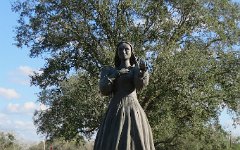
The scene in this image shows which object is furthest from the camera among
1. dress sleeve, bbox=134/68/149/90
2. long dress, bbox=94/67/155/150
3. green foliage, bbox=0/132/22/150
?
green foliage, bbox=0/132/22/150

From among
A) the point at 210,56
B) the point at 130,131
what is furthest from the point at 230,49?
the point at 130,131

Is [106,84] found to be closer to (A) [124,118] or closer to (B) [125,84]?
(B) [125,84]

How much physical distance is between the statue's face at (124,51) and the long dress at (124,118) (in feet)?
0.95

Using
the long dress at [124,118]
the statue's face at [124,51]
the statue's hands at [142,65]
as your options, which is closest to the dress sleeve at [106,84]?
the long dress at [124,118]

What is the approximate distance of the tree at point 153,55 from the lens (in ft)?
78.2

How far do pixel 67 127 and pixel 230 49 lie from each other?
10119 millimetres

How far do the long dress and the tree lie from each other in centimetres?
1418

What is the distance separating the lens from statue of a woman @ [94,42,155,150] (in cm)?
829

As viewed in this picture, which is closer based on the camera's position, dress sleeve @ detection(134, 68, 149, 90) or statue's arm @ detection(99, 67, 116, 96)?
dress sleeve @ detection(134, 68, 149, 90)

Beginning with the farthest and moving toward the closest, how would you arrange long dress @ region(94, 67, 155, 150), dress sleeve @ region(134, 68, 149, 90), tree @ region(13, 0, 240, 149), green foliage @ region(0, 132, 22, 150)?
green foliage @ region(0, 132, 22, 150), tree @ region(13, 0, 240, 149), dress sleeve @ region(134, 68, 149, 90), long dress @ region(94, 67, 155, 150)

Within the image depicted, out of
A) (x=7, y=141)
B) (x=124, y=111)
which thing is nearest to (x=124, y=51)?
(x=124, y=111)

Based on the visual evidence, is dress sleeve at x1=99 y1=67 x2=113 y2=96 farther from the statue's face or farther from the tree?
the tree

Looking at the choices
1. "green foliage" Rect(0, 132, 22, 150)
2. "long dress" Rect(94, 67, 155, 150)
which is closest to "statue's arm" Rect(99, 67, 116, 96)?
"long dress" Rect(94, 67, 155, 150)

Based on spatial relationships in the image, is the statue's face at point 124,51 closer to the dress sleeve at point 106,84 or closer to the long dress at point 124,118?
the long dress at point 124,118
